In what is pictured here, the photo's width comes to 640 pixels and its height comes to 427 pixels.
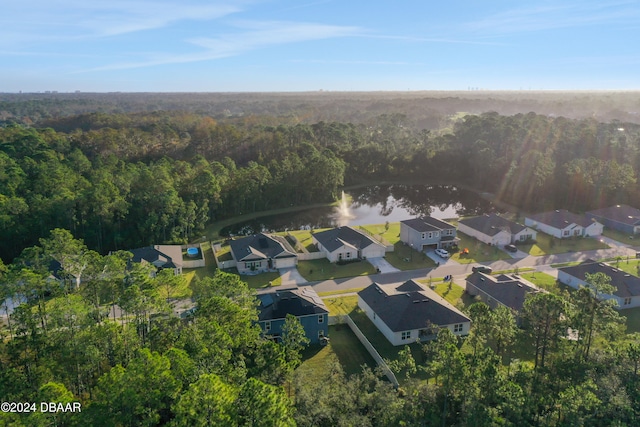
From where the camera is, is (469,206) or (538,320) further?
(469,206)

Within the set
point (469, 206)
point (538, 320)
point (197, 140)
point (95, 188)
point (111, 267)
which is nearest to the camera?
point (538, 320)

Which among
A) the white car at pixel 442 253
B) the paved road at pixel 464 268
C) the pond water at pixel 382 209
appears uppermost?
the white car at pixel 442 253

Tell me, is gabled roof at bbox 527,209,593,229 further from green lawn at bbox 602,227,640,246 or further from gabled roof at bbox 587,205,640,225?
gabled roof at bbox 587,205,640,225

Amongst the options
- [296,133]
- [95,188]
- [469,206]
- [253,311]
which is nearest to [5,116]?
[296,133]

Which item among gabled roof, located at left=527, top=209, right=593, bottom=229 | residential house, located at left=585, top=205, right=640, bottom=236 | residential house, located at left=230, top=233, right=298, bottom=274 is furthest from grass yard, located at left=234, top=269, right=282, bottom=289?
residential house, located at left=585, top=205, right=640, bottom=236

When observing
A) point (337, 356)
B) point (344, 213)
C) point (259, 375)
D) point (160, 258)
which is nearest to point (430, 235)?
point (344, 213)

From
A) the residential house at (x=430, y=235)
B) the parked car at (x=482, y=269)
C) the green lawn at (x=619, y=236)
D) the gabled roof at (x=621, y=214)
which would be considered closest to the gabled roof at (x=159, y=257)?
the residential house at (x=430, y=235)

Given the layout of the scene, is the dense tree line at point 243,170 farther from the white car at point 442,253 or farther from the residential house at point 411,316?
the residential house at point 411,316

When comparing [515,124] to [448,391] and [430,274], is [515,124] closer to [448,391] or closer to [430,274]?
[430,274]
